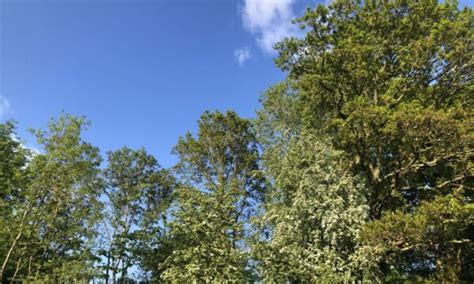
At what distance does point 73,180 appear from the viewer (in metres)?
17.3

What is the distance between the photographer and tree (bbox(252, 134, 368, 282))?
11.5 metres

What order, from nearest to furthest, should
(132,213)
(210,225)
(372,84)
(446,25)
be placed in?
(210,225) → (446,25) → (372,84) → (132,213)

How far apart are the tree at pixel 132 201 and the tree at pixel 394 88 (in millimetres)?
9366

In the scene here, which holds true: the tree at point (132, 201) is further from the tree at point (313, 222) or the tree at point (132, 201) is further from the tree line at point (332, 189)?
the tree at point (313, 222)

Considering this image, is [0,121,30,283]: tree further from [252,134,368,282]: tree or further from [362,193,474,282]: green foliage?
[362,193,474,282]: green foliage

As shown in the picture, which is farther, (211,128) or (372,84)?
(211,128)

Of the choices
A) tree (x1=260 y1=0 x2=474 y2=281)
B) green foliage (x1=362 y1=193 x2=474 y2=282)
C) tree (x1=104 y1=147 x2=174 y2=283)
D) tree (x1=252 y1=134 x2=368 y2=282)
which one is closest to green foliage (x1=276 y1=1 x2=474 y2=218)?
tree (x1=260 y1=0 x2=474 y2=281)

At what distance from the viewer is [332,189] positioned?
1245 centimetres

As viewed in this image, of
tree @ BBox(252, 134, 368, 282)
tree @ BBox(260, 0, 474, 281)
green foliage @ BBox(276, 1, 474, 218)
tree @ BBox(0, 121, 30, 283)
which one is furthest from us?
tree @ BBox(0, 121, 30, 283)

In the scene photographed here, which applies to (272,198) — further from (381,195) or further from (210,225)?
(381,195)

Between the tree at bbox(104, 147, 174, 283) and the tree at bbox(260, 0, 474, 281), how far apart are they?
9.37m

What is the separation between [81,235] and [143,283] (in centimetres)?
379

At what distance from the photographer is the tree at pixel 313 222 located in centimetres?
1148

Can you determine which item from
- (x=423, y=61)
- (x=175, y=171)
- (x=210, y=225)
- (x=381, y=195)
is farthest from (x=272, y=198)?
(x=175, y=171)
